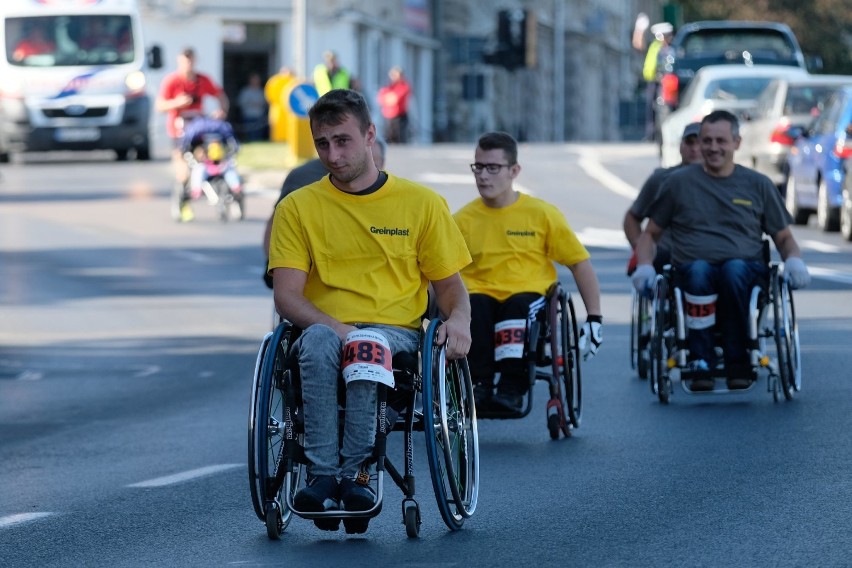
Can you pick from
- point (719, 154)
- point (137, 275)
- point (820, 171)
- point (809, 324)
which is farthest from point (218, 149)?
point (719, 154)

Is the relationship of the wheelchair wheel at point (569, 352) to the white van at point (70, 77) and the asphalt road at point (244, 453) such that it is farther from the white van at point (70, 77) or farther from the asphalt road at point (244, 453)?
the white van at point (70, 77)

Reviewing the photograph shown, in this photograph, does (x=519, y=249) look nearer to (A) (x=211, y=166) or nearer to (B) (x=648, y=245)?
(B) (x=648, y=245)

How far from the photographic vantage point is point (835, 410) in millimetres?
11266

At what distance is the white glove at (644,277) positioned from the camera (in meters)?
11.8

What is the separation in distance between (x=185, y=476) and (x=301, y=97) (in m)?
23.5

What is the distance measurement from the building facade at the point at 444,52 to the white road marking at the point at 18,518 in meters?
27.2

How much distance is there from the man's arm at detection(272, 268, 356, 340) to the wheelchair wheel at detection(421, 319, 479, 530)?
306mm

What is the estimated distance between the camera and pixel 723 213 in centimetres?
1185

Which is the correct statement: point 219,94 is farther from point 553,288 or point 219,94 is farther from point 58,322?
point 553,288

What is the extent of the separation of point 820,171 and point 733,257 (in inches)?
525

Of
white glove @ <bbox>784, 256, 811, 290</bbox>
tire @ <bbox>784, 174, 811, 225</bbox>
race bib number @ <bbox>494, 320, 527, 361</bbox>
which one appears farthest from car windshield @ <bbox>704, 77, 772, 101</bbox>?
race bib number @ <bbox>494, 320, 527, 361</bbox>

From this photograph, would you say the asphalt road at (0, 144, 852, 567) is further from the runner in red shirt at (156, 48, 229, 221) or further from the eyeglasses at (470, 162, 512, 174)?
the runner in red shirt at (156, 48, 229, 221)

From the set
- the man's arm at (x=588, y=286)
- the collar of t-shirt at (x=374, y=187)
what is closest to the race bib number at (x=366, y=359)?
the collar of t-shirt at (x=374, y=187)

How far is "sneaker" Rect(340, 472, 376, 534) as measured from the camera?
23.7 feet
